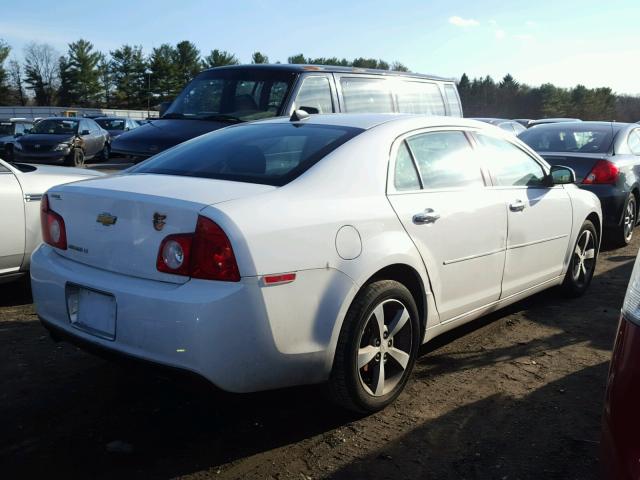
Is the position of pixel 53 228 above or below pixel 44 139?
above

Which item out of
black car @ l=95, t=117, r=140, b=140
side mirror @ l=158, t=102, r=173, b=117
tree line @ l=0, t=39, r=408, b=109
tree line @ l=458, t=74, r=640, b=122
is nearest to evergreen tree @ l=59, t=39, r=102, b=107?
tree line @ l=0, t=39, r=408, b=109

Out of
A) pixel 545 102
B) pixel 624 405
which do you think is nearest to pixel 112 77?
pixel 545 102

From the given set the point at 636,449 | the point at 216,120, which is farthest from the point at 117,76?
the point at 636,449

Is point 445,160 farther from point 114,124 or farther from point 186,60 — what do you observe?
point 186,60

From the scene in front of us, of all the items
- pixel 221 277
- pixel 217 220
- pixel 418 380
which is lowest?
pixel 418 380

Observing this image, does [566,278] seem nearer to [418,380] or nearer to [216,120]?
[418,380]

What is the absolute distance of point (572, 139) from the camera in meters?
8.18

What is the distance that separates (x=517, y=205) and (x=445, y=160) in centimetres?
71

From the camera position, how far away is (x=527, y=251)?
4418 mm

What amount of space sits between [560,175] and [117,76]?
9126cm

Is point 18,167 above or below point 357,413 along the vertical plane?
above

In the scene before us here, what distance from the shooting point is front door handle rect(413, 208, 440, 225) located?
3.44m

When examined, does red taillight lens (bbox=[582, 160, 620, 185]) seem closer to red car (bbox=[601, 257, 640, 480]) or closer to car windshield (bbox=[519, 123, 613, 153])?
car windshield (bbox=[519, 123, 613, 153])

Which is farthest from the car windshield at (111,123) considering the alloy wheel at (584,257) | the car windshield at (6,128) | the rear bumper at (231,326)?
the rear bumper at (231,326)
